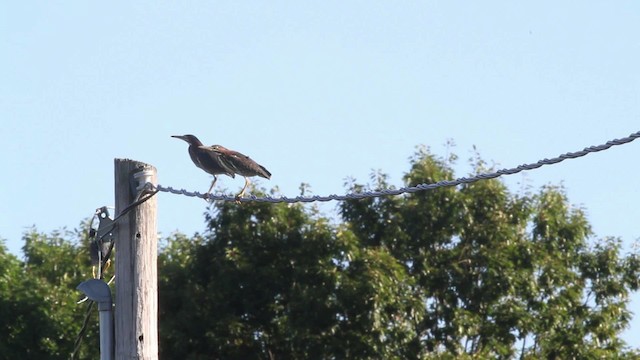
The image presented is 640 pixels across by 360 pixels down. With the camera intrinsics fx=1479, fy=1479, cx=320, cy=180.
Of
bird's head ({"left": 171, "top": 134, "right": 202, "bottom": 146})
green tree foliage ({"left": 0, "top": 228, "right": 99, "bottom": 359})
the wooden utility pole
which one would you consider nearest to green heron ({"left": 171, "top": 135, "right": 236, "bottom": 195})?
bird's head ({"left": 171, "top": 134, "right": 202, "bottom": 146})

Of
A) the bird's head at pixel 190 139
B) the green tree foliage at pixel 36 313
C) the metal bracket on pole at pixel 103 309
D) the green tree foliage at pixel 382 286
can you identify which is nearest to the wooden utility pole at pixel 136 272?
the metal bracket on pole at pixel 103 309

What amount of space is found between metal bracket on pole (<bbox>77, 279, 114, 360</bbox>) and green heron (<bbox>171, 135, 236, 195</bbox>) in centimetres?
181

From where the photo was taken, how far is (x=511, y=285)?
23.9 m

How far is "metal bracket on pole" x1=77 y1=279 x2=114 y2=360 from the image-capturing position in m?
8.03

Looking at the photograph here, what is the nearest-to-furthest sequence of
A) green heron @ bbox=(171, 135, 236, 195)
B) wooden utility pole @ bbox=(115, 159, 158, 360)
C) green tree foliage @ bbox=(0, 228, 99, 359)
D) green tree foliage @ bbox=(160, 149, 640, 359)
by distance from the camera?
1. wooden utility pole @ bbox=(115, 159, 158, 360)
2. green heron @ bbox=(171, 135, 236, 195)
3. green tree foliage @ bbox=(160, 149, 640, 359)
4. green tree foliage @ bbox=(0, 228, 99, 359)

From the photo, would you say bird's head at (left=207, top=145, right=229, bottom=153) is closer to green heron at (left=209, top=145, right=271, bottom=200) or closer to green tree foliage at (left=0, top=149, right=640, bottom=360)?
green heron at (left=209, top=145, right=271, bottom=200)

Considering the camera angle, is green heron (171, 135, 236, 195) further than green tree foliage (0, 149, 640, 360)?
No

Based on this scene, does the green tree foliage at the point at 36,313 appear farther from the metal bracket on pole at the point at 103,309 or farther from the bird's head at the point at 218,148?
the metal bracket on pole at the point at 103,309

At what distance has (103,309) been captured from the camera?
827 cm

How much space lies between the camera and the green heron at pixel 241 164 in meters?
9.80

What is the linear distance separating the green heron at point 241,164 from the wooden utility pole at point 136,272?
1.39 meters

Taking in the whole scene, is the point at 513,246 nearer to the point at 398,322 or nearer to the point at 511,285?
the point at 511,285

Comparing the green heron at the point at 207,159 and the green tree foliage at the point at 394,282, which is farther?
the green tree foliage at the point at 394,282

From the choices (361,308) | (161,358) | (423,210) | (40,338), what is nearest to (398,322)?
(361,308)
